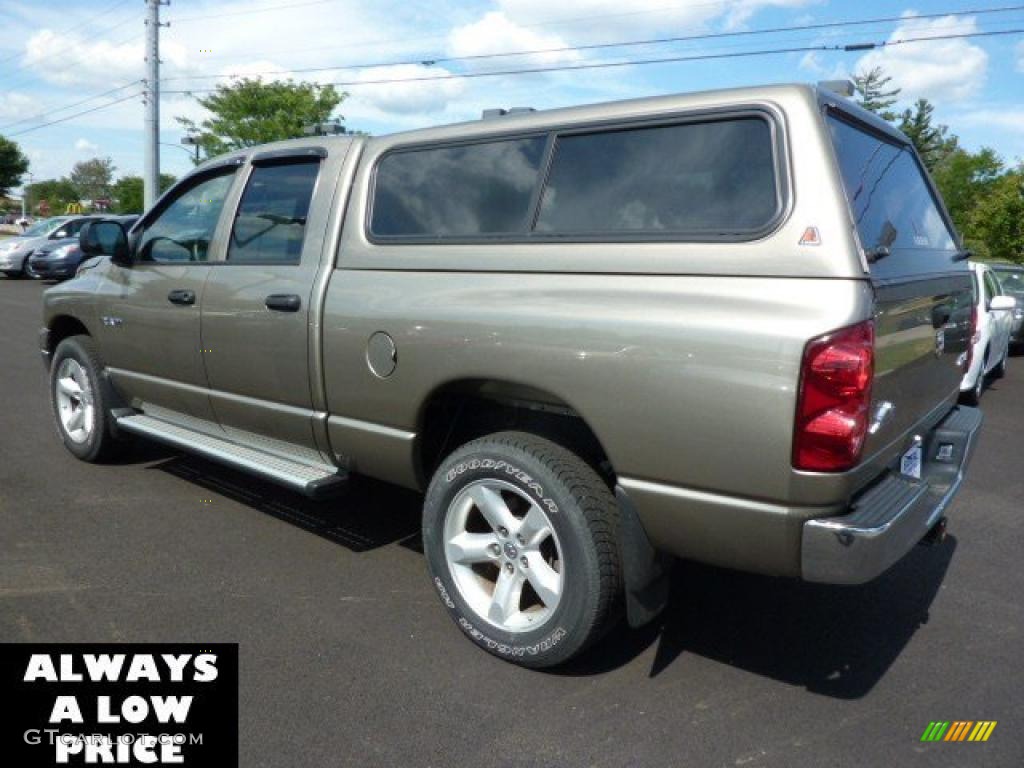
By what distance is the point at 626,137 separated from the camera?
10.2ft

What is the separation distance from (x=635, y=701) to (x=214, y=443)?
2645 mm

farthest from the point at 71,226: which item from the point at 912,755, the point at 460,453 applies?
the point at 912,755

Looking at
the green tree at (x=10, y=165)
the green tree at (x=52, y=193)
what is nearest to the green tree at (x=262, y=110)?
the green tree at (x=10, y=165)

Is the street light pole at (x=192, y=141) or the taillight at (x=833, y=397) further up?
the street light pole at (x=192, y=141)

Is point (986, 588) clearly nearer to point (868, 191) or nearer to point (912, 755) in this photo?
point (912, 755)

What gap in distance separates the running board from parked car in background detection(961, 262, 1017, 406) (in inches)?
244

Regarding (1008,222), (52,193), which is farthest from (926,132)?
(52,193)

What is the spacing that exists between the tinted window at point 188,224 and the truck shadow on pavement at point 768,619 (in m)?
1.52

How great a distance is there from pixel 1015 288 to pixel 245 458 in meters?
12.9

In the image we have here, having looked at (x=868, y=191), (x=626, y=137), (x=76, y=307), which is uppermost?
(x=626, y=137)

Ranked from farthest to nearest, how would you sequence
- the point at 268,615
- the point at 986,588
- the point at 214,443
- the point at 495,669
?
the point at 214,443, the point at 986,588, the point at 268,615, the point at 495,669

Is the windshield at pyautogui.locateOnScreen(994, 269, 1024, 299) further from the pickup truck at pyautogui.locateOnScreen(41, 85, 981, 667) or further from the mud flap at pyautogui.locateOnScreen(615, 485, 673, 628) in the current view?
the mud flap at pyautogui.locateOnScreen(615, 485, 673, 628)

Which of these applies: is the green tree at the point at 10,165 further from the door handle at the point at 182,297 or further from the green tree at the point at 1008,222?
the door handle at the point at 182,297

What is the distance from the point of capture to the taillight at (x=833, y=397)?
2494 millimetres
